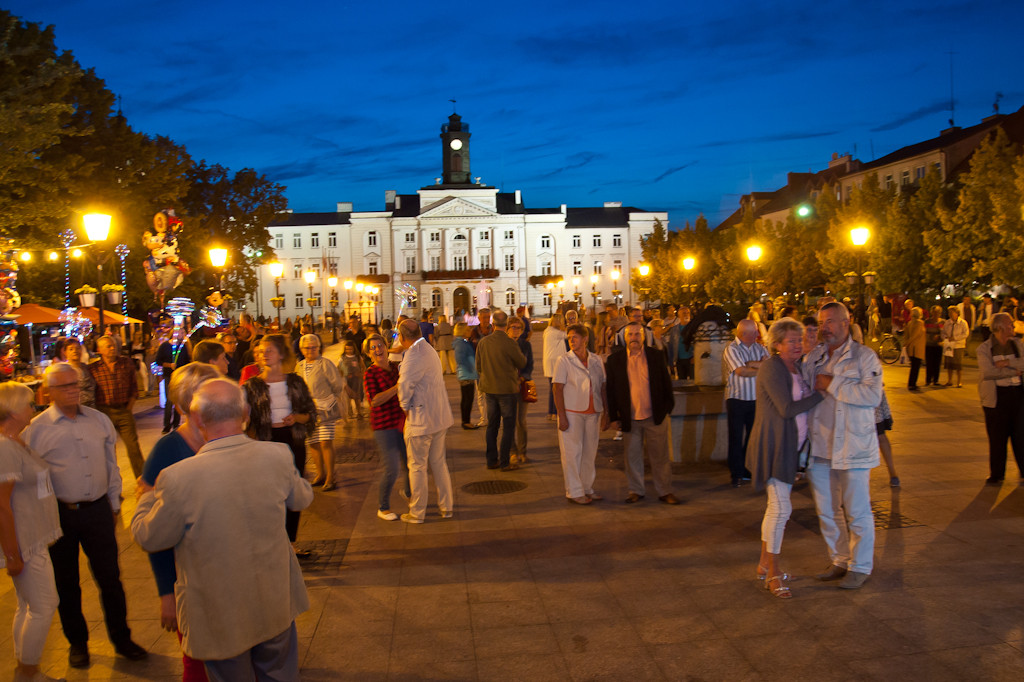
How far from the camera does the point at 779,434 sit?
17.7 feet

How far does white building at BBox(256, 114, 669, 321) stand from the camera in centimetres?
9181

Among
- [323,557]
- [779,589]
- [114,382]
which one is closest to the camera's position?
[779,589]

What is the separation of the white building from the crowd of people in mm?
80625

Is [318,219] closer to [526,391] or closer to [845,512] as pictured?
[526,391]

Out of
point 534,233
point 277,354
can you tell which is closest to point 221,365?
point 277,354

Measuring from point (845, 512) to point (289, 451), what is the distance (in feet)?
13.3

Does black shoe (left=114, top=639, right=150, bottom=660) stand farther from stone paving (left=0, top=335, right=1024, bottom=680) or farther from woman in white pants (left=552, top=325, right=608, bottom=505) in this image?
woman in white pants (left=552, top=325, right=608, bottom=505)

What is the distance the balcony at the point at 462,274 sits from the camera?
9075 centimetres

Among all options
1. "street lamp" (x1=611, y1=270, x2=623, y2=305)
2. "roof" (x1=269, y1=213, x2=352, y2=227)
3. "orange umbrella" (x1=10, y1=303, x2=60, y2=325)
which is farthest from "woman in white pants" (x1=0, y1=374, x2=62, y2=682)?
"roof" (x1=269, y1=213, x2=352, y2=227)

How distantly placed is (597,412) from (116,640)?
4748mm

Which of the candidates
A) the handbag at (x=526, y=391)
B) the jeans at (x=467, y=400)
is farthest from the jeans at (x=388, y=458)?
the jeans at (x=467, y=400)

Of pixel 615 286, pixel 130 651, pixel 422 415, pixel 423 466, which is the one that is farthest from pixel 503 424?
pixel 615 286

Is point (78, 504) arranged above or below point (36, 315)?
below

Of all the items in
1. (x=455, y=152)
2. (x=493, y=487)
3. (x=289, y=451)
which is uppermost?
(x=455, y=152)
